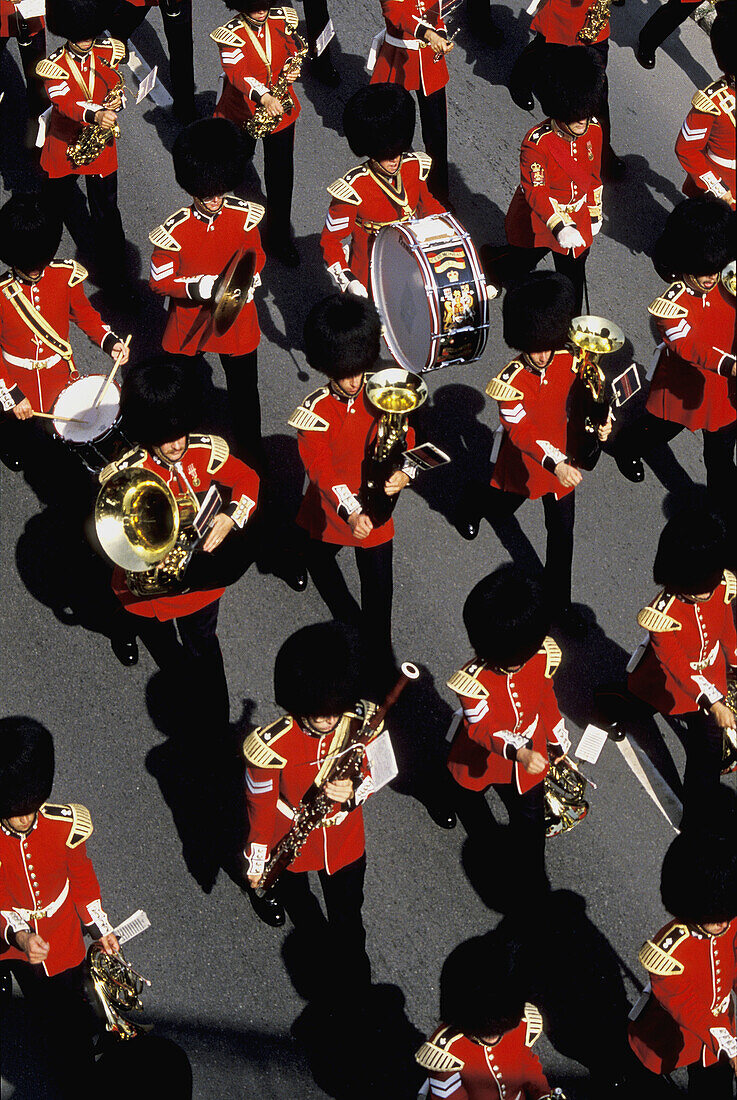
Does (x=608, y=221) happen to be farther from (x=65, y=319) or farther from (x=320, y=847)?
(x=320, y=847)

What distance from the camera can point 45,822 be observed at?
5.75m

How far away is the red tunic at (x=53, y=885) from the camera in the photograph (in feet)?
18.7

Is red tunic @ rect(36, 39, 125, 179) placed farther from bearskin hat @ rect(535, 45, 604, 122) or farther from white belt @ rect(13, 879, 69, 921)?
white belt @ rect(13, 879, 69, 921)

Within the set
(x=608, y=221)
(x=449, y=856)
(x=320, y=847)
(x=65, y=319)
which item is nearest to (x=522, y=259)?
(x=608, y=221)

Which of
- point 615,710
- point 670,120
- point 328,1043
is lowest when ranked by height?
point 328,1043

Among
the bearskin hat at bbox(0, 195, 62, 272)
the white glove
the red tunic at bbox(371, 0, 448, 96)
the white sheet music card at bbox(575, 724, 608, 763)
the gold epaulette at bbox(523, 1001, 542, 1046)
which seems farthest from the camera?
the red tunic at bbox(371, 0, 448, 96)

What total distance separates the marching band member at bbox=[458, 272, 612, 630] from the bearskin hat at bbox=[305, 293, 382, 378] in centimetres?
63

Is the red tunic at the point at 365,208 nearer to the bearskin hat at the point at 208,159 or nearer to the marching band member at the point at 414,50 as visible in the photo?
the bearskin hat at the point at 208,159

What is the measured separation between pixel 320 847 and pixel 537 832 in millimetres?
1038

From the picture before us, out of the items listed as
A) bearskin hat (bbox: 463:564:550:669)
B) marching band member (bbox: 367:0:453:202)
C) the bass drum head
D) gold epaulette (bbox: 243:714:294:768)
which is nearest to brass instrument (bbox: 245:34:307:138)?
marching band member (bbox: 367:0:453:202)

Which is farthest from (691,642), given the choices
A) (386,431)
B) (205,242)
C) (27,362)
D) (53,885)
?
(27,362)

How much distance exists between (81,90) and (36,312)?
1882 mm

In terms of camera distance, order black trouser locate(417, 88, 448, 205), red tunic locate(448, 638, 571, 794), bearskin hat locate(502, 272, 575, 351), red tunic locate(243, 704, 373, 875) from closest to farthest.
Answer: red tunic locate(243, 704, 373, 875), red tunic locate(448, 638, 571, 794), bearskin hat locate(502, 272, 575, 351), black trouser locate(417, 88, 448, 205)

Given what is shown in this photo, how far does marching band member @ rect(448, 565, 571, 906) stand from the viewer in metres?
5.98
